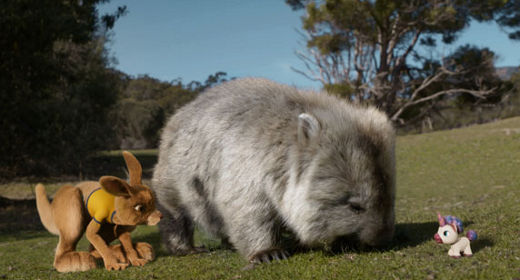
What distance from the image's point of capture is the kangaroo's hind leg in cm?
439

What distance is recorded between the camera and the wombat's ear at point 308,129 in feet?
12.6

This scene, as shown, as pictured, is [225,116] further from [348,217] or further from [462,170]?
[462,170]

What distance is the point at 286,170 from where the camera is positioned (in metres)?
3.89

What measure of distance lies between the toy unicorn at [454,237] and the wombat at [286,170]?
56 centimetres

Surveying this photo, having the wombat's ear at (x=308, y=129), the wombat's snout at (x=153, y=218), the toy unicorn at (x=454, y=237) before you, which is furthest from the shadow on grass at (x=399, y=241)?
the wombat's snout at (x=153, y=218)

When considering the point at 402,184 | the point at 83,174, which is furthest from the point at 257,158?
the point at 83,174

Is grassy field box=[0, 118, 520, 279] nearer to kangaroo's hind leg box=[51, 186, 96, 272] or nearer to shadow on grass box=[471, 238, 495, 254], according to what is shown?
shadow on grass box=[471, 238, 495, 254]

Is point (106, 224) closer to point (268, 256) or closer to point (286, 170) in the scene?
point (268, 256)

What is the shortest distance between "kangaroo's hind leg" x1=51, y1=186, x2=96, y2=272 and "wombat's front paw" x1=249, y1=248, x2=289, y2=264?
166 centimetres

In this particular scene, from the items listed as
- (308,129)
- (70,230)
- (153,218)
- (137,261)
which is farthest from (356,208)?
(70,230)

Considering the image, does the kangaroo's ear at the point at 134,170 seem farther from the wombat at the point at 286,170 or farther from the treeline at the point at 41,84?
the treeline at the point at 41,84

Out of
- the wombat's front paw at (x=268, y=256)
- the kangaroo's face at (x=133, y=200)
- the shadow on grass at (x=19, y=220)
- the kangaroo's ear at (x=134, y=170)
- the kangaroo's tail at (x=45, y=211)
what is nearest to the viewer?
the wombat's front paw at (x=268, y=256)

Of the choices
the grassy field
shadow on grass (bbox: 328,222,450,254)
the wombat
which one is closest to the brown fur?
the grassy field

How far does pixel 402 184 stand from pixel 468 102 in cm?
2269
